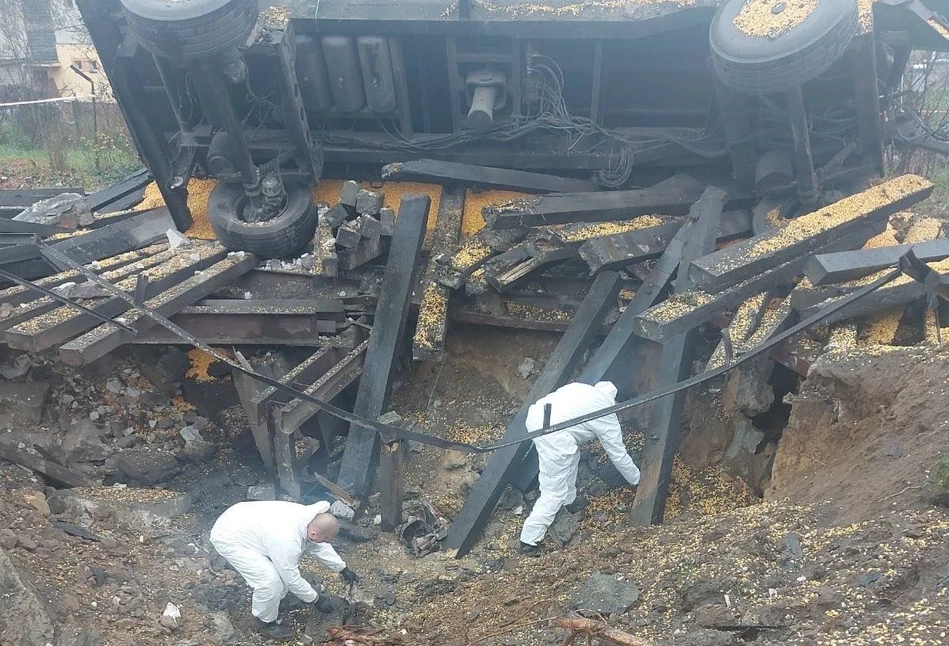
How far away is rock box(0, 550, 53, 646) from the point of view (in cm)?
344

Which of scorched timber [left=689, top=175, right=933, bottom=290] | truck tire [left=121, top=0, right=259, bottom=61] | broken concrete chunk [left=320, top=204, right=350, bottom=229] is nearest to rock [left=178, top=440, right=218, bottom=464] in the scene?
broken concrete chunk [left=320, top=204, right=350, bottom=229]

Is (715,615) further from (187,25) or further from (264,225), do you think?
(187,25)

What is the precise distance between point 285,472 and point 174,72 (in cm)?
367

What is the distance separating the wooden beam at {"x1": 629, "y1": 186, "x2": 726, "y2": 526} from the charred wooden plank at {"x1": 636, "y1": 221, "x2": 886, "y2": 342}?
154mm

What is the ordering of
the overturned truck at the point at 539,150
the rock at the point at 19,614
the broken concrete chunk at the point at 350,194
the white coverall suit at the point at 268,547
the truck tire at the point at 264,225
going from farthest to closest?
the truck tire at the point at 264,225 → the broken concrete chunk at the point at 350,194 → the overturned truck at the point at 539,150 → the white coverall suit at the point at 268,547 → the rock at the point at 19,614

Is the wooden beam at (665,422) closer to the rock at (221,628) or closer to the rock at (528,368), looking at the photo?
the rock at (528,368)

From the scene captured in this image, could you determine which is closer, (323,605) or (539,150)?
(323,605)

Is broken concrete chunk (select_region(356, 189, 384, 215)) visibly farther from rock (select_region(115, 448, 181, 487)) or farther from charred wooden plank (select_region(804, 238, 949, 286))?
charred wooden plank (select_region(804, 238, 949, 286))

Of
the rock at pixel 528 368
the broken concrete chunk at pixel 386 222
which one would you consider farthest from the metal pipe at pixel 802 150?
the broken concrete chunk at pixel 386 222

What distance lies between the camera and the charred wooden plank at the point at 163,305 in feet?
17.0

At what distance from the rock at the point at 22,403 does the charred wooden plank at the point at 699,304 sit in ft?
15.2

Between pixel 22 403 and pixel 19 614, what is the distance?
264cm

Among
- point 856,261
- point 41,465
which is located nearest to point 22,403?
point 41,465

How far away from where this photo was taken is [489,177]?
6809mm
